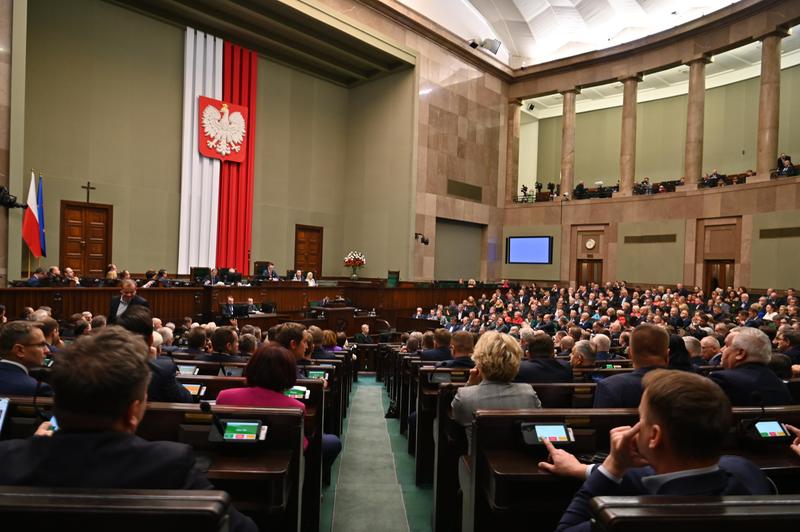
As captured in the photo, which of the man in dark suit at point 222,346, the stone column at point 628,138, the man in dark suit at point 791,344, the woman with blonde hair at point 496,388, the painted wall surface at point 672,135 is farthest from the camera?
the painted wall surface at point 672,135

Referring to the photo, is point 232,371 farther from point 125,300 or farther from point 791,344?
point 791,344

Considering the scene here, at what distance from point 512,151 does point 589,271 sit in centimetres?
573

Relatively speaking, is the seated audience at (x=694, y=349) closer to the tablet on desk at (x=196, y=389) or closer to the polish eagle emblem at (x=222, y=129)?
the tablet on desk at (x=196, y=389)

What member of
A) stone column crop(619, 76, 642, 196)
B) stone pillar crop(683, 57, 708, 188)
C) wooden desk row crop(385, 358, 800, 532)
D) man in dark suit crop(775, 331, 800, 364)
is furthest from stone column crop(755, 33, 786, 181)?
wooden desk row crop(385, 358, 800, 532)

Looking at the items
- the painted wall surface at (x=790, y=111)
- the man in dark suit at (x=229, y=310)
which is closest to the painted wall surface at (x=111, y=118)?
the man in dark suit at (x=229, y=310)

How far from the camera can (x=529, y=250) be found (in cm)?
1916

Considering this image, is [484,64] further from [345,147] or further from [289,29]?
[289,29]

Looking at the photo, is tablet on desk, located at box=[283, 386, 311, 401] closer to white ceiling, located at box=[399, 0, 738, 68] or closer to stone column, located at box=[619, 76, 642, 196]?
white ceiling, located at box=[399, 0, 738, 68]

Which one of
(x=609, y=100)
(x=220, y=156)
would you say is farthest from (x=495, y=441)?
(x=609, y=100)

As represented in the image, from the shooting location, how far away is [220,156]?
14.3m

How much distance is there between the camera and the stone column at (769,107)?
13.7 meters

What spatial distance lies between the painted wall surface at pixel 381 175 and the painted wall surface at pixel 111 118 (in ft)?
19.9

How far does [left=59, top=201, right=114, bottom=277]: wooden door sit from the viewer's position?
11664 mm

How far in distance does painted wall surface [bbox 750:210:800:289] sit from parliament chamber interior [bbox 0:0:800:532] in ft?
0.23
